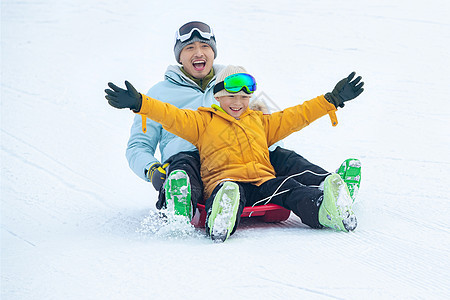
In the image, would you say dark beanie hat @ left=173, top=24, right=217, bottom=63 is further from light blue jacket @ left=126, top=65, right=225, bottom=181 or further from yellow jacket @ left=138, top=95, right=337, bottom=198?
yellow jacket @ left=138, top=95, right=337, bottom=198

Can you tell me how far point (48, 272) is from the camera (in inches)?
69.7

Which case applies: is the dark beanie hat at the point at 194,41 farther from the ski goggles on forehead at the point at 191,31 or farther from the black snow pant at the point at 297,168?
the black snow pant at the point at 297,168

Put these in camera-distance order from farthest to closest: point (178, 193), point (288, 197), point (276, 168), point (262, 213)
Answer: point (276, 168), point (262, 213), point (288, 197), point (178, 193)

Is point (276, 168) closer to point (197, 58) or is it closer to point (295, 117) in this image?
point (295, 117)

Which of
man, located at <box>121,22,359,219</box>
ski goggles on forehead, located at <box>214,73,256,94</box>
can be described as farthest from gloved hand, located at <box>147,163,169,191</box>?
ski goggles on forehead, located at <box>214,73,256,94</box>

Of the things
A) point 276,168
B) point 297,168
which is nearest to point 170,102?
point 276,168

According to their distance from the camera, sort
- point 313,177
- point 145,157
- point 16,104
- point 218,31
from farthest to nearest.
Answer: point 218,31
point 16,104
point 145,157
point 313,177

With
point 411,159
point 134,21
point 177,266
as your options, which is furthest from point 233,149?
point 134,21

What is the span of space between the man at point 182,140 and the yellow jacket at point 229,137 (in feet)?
0.28

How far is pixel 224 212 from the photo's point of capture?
2131 millimetres

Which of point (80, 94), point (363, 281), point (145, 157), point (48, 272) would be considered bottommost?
point (48, 272)

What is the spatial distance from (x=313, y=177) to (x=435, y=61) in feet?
17.4

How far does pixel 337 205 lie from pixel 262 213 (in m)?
0.47

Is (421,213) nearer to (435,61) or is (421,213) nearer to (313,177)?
(313,177)
